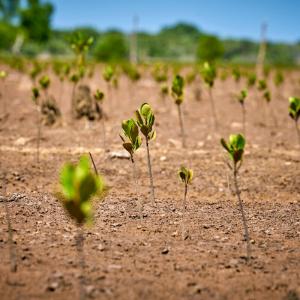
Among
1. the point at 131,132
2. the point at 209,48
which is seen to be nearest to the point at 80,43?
the point at 131,132

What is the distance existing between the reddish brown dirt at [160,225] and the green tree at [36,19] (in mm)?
30686

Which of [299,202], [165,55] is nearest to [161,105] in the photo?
[299,202]

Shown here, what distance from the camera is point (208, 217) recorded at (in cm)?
487

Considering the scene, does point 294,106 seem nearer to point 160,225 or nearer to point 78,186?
point 160,225

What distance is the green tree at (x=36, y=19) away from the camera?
3688 centimetres

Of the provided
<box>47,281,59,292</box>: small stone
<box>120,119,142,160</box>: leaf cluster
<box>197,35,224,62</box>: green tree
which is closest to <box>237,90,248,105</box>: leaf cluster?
<box>120,119,142,160</box>: leaf cluster

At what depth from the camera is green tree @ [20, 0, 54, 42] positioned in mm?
36875

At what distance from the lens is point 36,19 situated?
3700 cm

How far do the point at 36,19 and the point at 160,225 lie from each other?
36.7m

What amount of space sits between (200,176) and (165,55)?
10308 cm

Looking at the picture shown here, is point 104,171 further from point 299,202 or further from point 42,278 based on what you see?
point 42,278

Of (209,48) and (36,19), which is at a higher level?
(36,19)

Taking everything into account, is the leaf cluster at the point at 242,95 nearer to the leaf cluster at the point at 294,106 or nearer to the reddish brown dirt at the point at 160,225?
the reddish brown dirt at the point at 160,225

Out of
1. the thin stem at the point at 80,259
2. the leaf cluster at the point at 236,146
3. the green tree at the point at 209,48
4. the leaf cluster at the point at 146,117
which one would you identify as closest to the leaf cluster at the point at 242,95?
the leaf cluster at the point at 146,117
